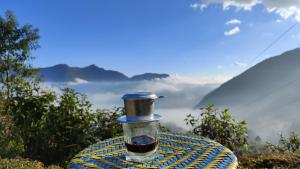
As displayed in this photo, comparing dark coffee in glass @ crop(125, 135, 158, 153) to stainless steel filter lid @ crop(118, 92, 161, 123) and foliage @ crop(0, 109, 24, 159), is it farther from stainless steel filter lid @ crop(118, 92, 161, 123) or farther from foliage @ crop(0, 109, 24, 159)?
foliage @ crop(0, 109, 24, 159)

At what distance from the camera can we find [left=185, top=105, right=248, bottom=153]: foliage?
491 cm

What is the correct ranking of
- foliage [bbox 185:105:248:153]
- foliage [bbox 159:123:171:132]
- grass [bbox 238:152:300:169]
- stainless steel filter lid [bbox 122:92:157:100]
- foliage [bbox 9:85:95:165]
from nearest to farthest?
stainless steel filter lid [bbox 122:92:157:100], grass [bbox 238:152:300:169], foliage [bbox 9:85:95:165], foliage [bbox 159:123:171:132], foliage [bbox 185:105:248:153]

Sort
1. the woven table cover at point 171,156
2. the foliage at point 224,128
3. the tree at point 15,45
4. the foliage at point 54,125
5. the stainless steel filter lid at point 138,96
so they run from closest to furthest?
1. the stainless steel filter lid at point 138,96
2. the woven table cover at point 171,156
3. the foliage at point 54,125
4. the foliage at point 224,128
5. the tree at point 15,45

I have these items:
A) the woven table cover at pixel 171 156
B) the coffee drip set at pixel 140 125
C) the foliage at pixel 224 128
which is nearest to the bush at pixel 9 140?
the woven table cover at pixel 171 156

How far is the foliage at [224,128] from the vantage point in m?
4.91

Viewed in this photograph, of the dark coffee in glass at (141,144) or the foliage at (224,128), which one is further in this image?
the foliage at (224,128)

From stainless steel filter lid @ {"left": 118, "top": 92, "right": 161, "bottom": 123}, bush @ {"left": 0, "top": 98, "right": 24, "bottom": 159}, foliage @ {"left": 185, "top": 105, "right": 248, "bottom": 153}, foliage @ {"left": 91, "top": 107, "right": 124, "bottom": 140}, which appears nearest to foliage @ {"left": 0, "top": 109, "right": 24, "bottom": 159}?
bush @ {"left": 0, "top": 98, "right": 24, "bottom": 159}

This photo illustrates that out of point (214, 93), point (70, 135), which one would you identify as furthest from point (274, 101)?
point (70, 135)

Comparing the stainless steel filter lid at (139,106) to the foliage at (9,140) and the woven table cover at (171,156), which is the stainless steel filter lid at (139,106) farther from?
the foliage at (9,140)

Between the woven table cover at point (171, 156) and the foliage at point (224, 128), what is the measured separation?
258 cm

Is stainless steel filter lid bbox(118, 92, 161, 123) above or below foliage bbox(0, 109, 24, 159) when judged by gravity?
above

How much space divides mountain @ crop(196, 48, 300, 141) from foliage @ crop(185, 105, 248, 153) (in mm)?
99276

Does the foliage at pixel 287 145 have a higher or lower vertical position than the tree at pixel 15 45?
lower

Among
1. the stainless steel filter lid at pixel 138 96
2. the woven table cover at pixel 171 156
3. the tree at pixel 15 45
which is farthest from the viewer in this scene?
the tree at pixel 15 45
